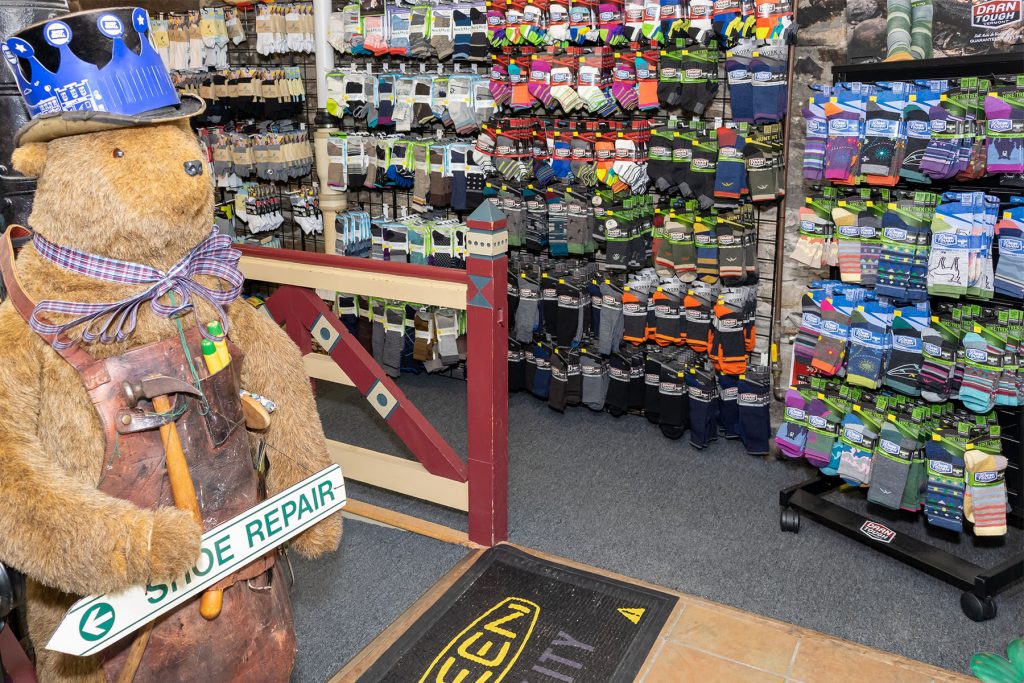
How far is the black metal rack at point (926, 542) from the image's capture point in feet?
9.29

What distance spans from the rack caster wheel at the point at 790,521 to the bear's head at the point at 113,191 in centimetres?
259

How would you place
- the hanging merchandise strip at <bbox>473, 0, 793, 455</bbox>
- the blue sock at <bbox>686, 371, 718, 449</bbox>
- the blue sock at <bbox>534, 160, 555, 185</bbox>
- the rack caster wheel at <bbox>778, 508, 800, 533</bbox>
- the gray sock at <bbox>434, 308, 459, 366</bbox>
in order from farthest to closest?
the gray sock at <bbox>434, 308, 459, 366</bbox> < the blue sock at <bbox>534, 160, 555, 185</bbox> < the blue sock at <bbox>686, 371, 718, 449</bbox> < the hanging merchandise strip at <bbox>473, 0, 793, 455</bbox> < the rack caster wheel at <bbox>778, 508, 800, 533</bbox>

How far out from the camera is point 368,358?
3.26 m

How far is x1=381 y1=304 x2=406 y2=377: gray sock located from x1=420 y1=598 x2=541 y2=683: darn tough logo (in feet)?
7.67

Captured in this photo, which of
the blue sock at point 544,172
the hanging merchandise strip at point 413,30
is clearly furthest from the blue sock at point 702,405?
the hanging merchandise strip at point 413,30

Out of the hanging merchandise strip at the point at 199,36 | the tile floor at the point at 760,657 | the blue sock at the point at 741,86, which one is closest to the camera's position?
the tile floor at the point at 760,657

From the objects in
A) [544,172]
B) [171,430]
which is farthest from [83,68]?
[544,172]

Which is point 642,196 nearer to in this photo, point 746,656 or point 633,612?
point 633,612

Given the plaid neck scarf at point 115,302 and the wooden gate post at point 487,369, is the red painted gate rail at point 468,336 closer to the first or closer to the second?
the wooden gate post at point 487,369

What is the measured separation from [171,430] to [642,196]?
3.11 meters

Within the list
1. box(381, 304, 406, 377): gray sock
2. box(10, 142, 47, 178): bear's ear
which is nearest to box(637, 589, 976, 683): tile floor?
box(10, 142, 47, 178): bear's ear

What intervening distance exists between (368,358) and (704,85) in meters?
2.01

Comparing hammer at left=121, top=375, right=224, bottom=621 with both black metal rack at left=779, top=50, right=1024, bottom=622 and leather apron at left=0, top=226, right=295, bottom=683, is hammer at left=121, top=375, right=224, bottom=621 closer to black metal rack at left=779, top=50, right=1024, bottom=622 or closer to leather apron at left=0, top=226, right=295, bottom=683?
leather apron at left=0, top=226, right=295, bottom=683

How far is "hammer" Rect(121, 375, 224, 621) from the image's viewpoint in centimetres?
162
